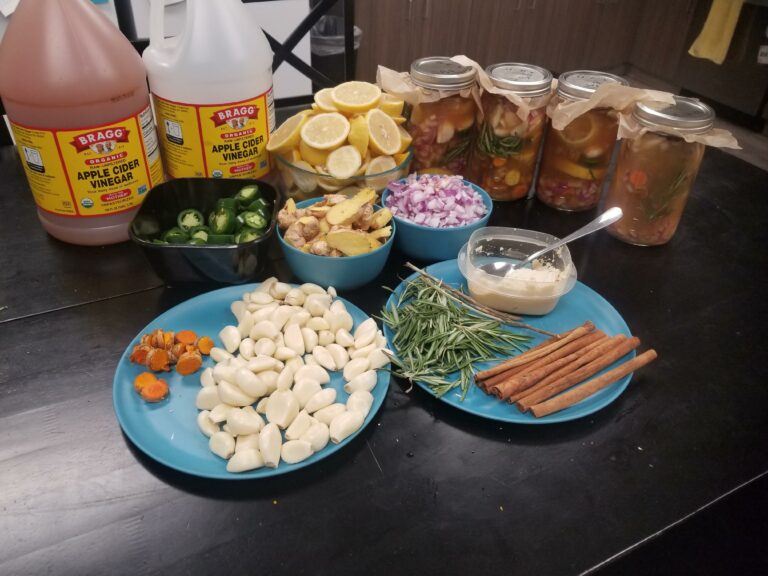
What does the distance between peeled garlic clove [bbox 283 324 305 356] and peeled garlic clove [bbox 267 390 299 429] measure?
100 millimetres

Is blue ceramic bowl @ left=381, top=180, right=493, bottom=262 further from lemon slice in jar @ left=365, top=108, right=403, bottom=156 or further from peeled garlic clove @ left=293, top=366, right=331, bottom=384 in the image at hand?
peeled garlic clove @ left=293, top=366, right=331, bottom=384

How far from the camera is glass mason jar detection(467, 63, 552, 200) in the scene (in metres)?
1.15

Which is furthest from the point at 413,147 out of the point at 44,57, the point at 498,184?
the point at 44,57

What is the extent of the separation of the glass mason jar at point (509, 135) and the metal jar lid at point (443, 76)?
0.18 feet

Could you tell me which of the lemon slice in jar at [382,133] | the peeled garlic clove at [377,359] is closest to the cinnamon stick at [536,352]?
the peeled garlic clove at [377,359]

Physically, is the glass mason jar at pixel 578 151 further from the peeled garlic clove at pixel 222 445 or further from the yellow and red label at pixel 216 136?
the peeled garlic clove at pixel 222 445

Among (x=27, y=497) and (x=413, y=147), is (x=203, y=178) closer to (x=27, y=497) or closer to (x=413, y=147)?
(x=413, y=147)

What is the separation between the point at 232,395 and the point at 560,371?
451 millimetres

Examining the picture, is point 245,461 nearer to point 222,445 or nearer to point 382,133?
point 222,445

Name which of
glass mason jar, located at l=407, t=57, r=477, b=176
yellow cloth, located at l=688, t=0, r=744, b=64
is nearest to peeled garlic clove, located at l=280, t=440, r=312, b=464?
glass mason jar, located at l=407, t=57, r=477, b=176

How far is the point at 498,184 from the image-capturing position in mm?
1271

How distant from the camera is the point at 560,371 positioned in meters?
0.86

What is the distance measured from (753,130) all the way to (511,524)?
3579 millimetres

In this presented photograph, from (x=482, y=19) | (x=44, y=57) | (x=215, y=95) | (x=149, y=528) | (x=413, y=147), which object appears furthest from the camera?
(x=482, y=19)
